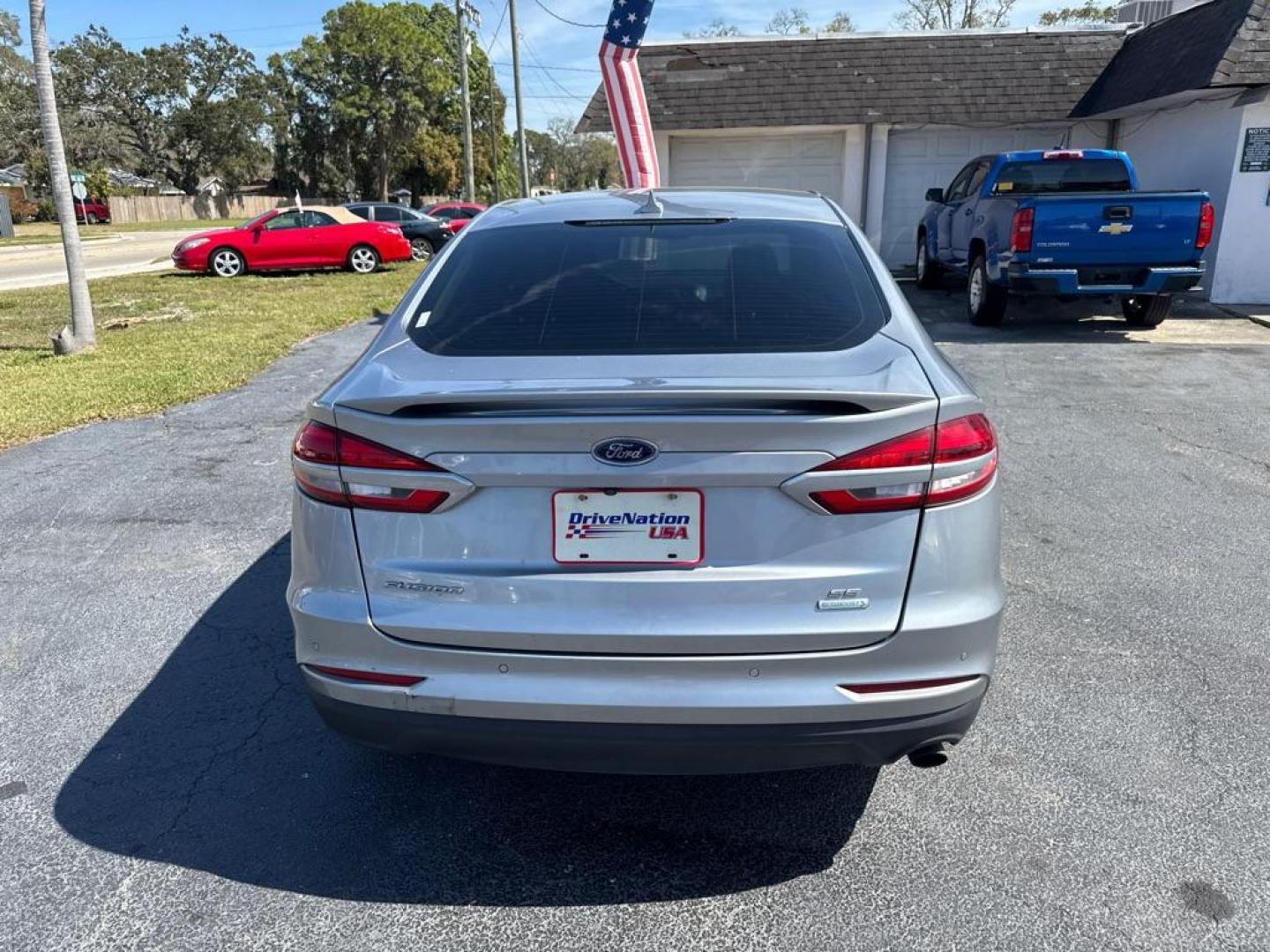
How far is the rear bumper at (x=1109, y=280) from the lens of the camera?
9672 mm

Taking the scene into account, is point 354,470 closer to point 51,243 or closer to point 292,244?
point 292,244

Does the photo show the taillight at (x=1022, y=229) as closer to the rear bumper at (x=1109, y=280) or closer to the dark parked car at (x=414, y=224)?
the rear bumper at (x=1109, y=280)

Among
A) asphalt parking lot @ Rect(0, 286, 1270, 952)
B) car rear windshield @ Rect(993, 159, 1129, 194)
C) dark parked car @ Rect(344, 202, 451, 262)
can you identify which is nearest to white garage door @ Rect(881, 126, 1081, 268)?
car rear windshield @ Rect(993, 159, 1129, 194)

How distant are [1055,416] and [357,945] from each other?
6556 millimetres

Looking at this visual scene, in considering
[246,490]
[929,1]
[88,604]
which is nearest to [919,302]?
[246,490]

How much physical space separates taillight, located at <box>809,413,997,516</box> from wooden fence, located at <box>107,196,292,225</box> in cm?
6099

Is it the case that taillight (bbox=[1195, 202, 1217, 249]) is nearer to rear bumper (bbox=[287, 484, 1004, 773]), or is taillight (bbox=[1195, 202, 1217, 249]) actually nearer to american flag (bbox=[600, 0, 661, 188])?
american flag (bbox=[600, 0, 661, 188])

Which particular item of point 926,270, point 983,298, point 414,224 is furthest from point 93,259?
point 983,298

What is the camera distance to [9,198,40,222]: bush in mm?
59219

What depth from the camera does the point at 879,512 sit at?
7.11 feet

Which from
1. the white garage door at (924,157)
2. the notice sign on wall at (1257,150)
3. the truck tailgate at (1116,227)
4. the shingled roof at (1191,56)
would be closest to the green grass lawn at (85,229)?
the white garage door at (924,157)

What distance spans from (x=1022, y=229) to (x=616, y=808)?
8.62 meters

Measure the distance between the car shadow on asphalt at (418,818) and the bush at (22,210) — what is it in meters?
68.8

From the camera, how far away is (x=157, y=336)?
1123 centimetres
